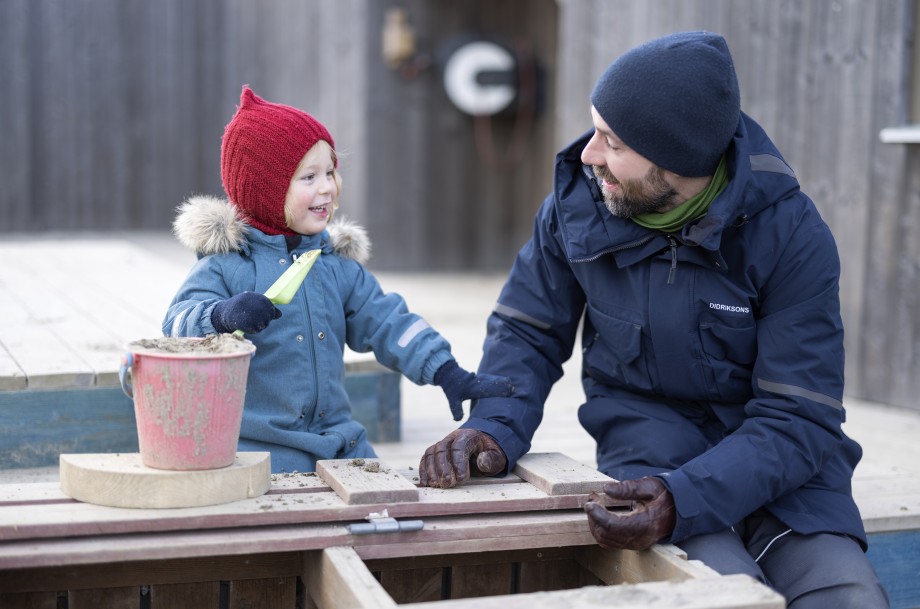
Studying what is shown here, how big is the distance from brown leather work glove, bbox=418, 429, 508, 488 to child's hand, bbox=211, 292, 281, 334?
0.39m

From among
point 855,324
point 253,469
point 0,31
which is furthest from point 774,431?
point 0,31

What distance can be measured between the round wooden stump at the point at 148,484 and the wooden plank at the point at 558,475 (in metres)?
0.53

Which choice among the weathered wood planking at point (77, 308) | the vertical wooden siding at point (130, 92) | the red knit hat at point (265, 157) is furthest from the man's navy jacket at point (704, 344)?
the vertical wooden siding at point (130, 92)

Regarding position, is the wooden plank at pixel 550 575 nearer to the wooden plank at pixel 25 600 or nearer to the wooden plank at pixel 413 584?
the wooden plank at pixel 413 584

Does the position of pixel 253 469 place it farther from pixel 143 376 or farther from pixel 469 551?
pixel 469 551

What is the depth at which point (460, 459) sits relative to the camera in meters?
2.08

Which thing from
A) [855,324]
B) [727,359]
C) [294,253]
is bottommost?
[855,324]

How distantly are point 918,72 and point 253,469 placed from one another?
3.22 m

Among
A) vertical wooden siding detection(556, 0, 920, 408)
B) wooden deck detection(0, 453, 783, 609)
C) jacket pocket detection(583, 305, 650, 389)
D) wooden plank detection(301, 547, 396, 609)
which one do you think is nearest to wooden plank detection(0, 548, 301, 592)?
wooden deck detection(0, 453, 783, 609)

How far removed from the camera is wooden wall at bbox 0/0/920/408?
4270 mm

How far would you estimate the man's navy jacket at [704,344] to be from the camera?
6.75 ft

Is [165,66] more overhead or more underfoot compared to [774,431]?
more overhead

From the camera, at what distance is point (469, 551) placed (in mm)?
1932

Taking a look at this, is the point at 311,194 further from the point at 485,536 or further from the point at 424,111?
the point at 424,111
